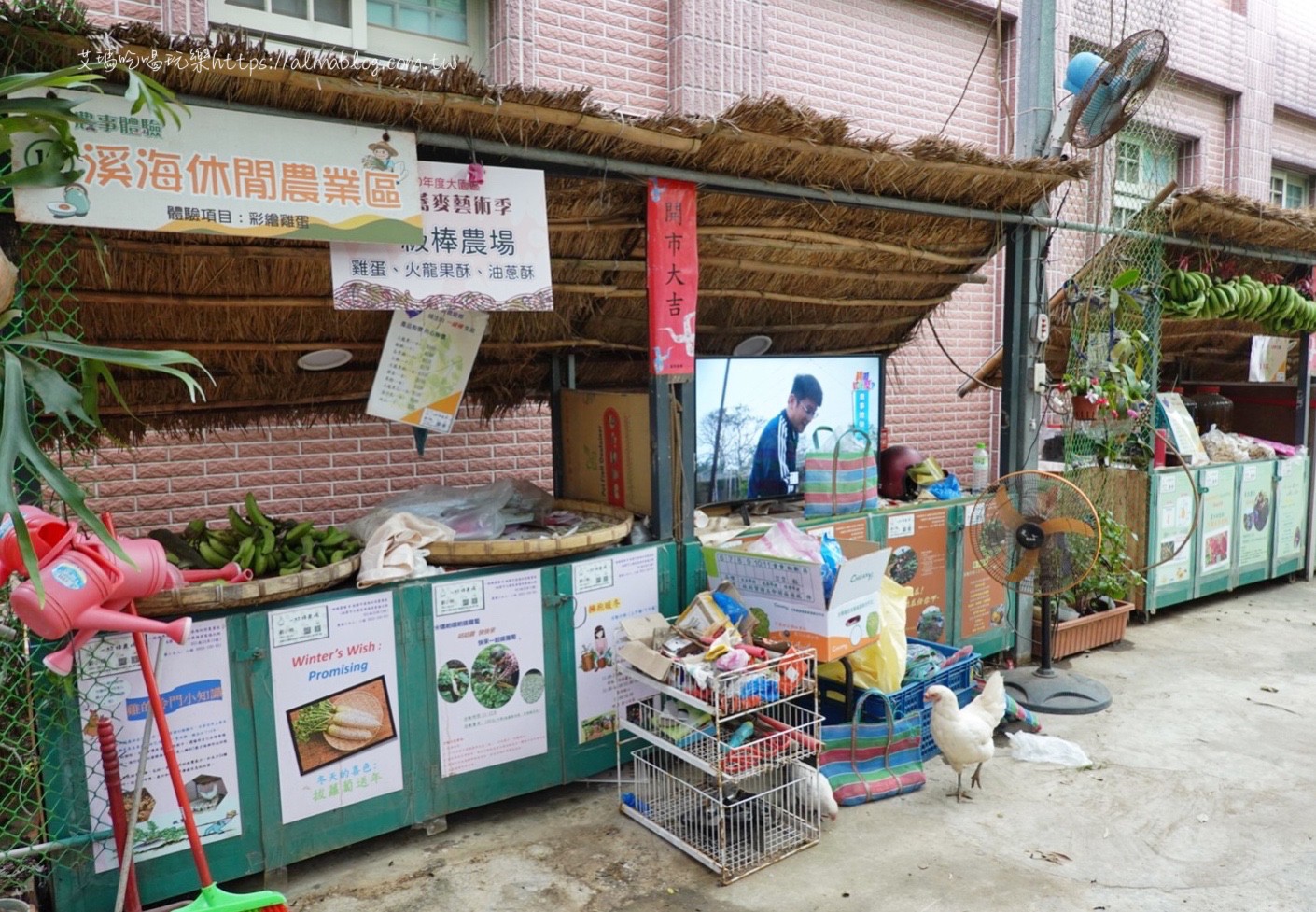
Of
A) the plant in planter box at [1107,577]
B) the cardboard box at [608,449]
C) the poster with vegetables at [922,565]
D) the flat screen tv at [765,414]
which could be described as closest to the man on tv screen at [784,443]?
the flat screen tv at [765,414]

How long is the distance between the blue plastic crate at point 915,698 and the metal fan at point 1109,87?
309 centimetres

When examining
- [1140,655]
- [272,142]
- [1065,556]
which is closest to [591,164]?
[272,142]

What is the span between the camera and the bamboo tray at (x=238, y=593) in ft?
10.5

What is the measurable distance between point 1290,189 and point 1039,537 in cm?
1124

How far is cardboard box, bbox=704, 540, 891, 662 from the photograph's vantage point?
3943 mm

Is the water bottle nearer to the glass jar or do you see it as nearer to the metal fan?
the metal fan

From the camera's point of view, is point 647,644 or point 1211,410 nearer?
point 647,644

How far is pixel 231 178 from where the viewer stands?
316 cm

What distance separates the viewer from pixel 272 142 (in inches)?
127

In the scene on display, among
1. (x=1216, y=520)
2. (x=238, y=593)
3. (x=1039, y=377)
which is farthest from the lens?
(x=1216, y=520)

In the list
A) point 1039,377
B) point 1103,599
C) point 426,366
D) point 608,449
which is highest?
point 426,366

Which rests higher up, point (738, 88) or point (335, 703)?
point (738, 88)

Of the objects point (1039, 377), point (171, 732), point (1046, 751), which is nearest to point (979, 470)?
point (1039, 377)

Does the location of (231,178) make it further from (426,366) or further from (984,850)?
A: (984,850)
